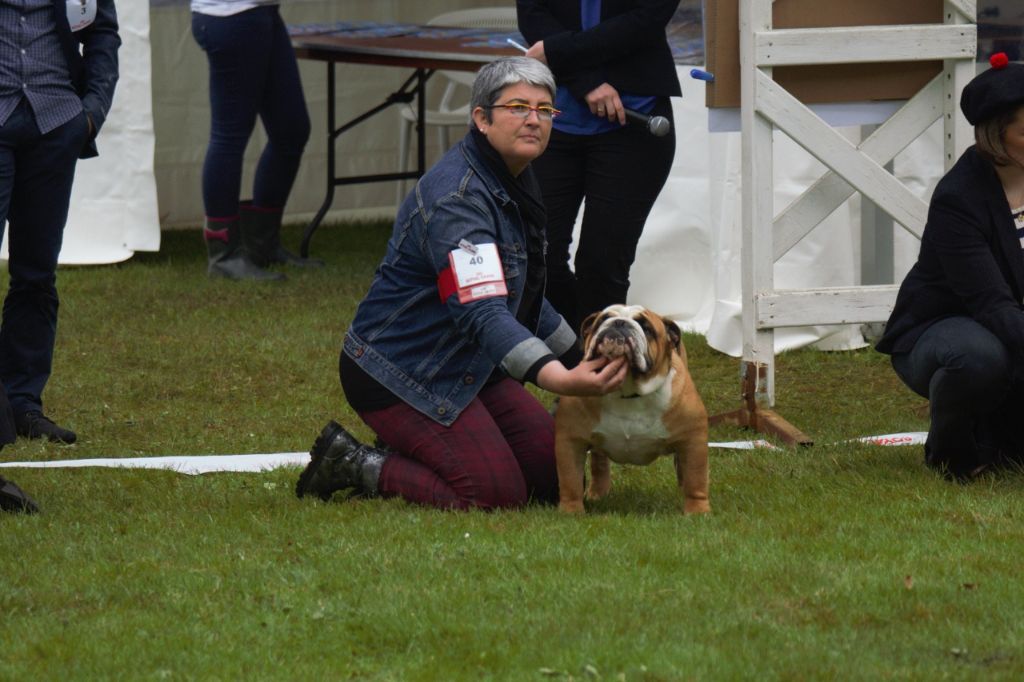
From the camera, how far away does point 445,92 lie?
37.8 feet

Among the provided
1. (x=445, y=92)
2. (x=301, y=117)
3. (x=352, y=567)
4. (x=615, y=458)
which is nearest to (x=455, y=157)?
(x=615, y=458)

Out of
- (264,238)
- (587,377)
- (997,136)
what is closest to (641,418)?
(587,377)

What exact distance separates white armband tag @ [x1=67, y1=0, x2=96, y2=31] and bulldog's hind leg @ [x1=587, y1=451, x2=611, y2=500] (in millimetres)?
→ 2286

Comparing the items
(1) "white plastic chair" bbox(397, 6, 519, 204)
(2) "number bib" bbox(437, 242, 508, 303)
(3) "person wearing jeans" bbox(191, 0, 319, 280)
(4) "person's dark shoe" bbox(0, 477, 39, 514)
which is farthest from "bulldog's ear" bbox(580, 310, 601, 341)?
(1) "white plastic chair" bbox(397, 6, 519, 204)

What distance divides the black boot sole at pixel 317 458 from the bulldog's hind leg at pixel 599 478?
724 millimetres

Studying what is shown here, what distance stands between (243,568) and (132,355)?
3.54 metres

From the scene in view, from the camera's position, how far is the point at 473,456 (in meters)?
4.34

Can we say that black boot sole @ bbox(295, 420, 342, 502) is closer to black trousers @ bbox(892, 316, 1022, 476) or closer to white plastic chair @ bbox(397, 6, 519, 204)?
black trousers @ bbox(892, 316, 1022, 476)

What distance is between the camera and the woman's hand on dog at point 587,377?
3.79 metres

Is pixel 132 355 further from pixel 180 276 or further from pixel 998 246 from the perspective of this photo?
pixel 998 246

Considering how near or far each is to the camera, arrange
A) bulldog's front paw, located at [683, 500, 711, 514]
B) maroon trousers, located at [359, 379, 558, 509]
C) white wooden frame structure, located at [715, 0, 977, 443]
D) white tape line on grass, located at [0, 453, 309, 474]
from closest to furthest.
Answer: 1. bulldog's front paw, located at [683, 500, 711, 514]
2. maroon trousers, located at [359, 379, 558, 509]
3. white tape line on grass, located at [0, 453, 309, 474]
4. white wooden frame structure, located at [715, 0, 977, 443]

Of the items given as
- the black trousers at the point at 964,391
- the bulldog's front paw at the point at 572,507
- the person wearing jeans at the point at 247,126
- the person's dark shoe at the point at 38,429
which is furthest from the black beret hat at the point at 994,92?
the person wearing jeans at the point at 247,126

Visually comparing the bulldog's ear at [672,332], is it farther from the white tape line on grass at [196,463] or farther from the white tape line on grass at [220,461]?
the white tape line on grass at [196,463]

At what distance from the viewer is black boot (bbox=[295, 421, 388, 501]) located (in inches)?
177
